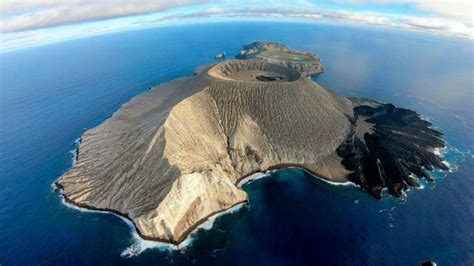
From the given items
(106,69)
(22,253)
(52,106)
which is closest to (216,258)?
(22,253)

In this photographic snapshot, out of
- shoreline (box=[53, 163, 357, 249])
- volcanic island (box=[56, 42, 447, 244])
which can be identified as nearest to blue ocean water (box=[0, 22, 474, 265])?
shoreline (box=[53, 163, 357, 249])

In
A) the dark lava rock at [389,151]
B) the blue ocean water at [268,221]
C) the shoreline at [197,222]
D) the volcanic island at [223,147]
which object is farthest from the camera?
the dark lava rock at [389,151]

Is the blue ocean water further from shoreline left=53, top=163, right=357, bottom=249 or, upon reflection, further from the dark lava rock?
the dark lava rock

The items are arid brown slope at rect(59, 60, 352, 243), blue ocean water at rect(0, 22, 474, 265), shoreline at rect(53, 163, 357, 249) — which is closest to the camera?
blue ocean water at rect(0, 22, 474, 265)

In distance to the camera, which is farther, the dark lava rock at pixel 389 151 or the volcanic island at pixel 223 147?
the dark lava rock at pixel 389 151

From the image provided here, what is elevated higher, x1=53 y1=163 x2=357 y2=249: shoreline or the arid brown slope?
the arid brown slope

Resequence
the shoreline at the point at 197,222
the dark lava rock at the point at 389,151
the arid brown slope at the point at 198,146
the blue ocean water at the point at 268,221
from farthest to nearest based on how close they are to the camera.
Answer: the dark lava rock at the point at 389,151, the arid brown slope at the point at 198,146, the shoreline at the point at 197,222, the blue ocean water at the point at 268,221

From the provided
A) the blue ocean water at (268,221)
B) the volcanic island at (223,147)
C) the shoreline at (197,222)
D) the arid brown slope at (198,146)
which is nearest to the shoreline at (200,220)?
the shoreline at (197,222)

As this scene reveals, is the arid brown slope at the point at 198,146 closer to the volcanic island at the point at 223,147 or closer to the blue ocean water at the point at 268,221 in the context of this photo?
the volcanic island at the point at 223,147
